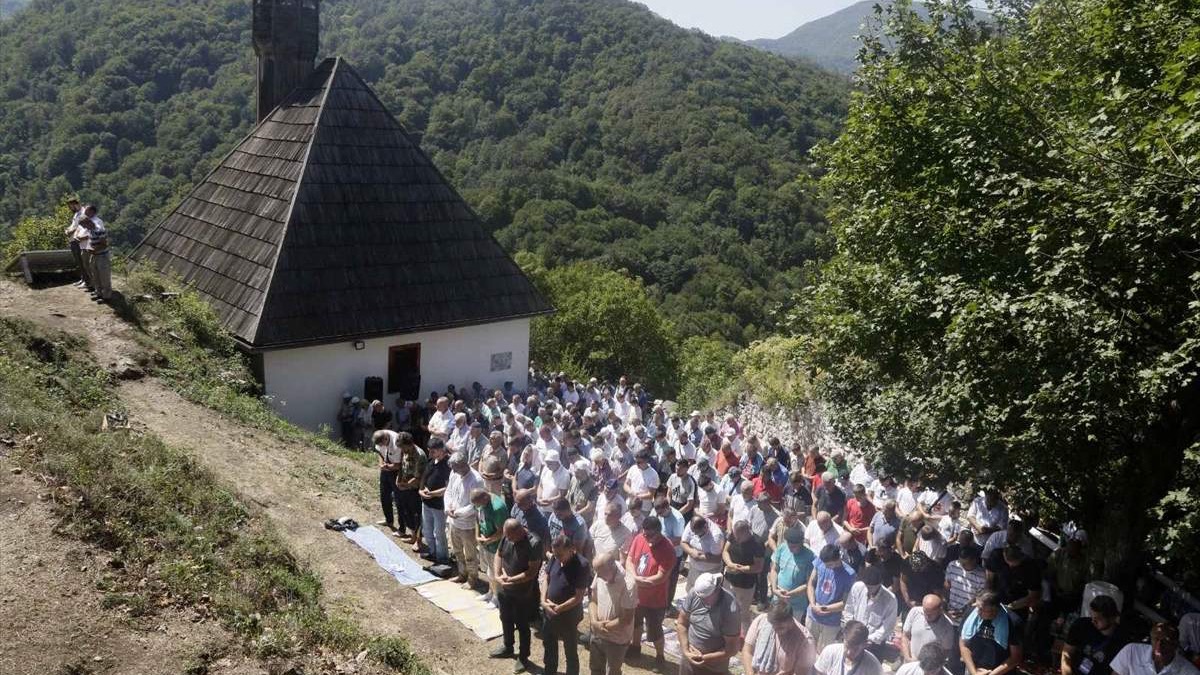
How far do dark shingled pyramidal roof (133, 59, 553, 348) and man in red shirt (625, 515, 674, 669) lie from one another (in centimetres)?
1015

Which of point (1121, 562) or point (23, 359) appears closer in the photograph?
point (1121, 562)

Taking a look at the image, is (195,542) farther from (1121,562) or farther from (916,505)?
(1121,562)

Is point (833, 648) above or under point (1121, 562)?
above

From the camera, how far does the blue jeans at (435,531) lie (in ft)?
33.9

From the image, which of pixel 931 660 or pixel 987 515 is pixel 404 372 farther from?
pixel 931 660

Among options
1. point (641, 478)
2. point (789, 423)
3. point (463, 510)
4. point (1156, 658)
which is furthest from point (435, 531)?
point (789, 423)

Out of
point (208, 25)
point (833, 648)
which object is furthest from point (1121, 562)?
point (208, 25)

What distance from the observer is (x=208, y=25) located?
5684 centimetres

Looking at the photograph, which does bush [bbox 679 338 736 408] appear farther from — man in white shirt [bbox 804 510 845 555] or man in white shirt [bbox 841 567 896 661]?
man in white shirt [bbox 841 567 896 661]

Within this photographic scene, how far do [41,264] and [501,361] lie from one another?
8812mm

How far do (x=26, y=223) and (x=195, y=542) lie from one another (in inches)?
666

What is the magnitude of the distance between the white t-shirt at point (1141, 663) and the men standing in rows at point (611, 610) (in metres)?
3.87

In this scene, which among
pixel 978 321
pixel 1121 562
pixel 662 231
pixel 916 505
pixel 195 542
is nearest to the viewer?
pixel 195 542

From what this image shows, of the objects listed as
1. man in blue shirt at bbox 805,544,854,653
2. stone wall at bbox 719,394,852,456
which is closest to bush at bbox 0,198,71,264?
stone wall at bbox 719,394,852,456
